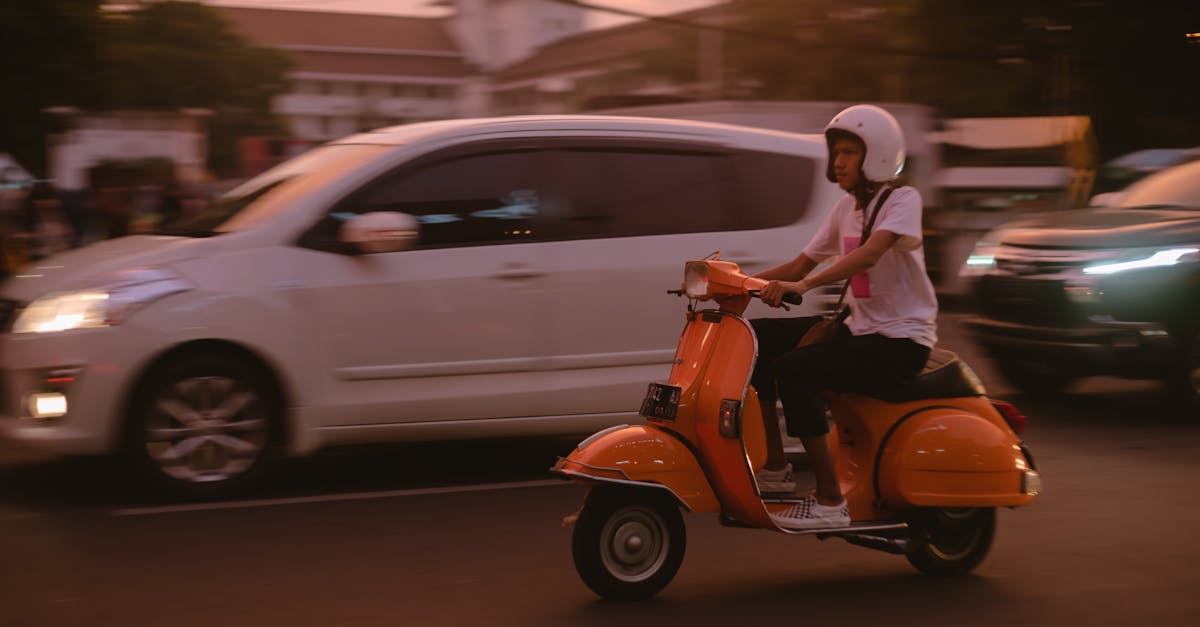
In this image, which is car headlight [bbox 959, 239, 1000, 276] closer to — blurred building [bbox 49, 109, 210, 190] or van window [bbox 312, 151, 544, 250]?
van window [bbox 312, 151, 544, 250]

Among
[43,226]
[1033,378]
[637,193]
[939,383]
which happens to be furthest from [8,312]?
[43,226]

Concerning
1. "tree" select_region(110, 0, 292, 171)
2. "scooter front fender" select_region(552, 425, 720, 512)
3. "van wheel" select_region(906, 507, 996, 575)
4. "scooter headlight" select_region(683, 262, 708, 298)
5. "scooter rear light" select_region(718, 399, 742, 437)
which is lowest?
"van wheel" select_region(906, 507, 996, 575)

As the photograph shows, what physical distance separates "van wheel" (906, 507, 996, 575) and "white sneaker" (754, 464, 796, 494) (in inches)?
19.5

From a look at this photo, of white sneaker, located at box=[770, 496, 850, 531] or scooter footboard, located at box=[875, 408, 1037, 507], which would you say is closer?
white sneaker, located at box=[770, 496, 850, 531]

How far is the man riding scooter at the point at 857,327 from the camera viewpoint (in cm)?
505

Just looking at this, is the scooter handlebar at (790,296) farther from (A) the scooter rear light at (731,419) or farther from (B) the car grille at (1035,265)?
(B) the car grille at (1035,265)

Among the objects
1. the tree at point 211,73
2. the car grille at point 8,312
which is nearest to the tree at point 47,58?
the car grille at point 8,312

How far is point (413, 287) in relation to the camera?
22.8ft

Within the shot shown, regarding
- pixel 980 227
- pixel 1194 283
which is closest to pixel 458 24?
pixel 980 227

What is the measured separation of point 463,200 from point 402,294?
0.57 metres

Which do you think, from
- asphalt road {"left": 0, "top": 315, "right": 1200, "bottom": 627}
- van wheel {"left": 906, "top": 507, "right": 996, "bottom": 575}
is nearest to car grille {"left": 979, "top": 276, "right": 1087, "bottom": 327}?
asphalt road {"left": 0, "top": 315, "right": 1200, "bottom": 627}

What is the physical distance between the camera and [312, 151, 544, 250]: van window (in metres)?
7.02

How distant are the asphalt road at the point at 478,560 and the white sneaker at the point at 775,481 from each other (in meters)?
0.36

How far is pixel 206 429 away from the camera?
21.9 feet
